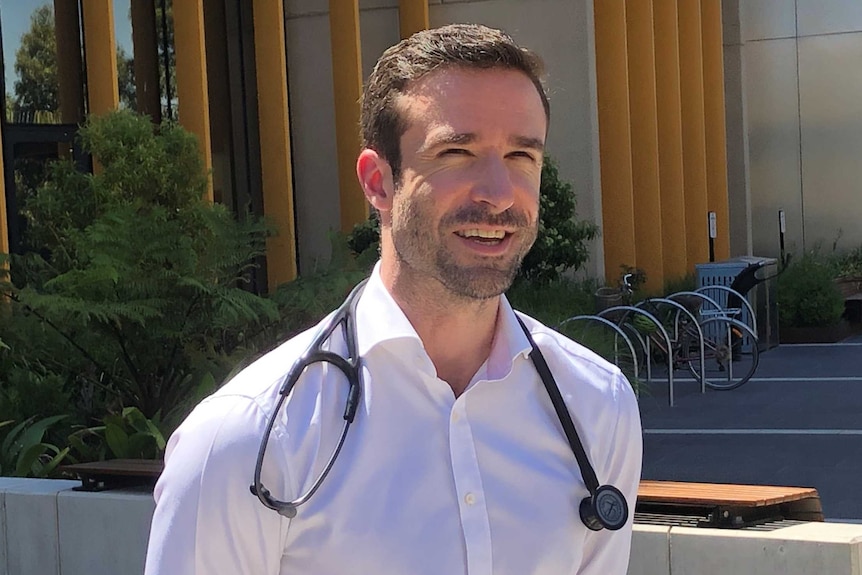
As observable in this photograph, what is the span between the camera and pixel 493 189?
1.90 meters

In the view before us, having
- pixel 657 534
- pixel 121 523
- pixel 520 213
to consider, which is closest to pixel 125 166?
pixel 121 523

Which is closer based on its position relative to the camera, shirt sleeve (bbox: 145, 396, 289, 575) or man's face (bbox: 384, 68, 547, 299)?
shirt sleeve (bbox: 145, 396, 289, 575)

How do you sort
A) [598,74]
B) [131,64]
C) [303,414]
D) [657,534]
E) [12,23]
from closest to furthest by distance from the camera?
[303,414] → [657,534] → [12,23] → [131,64] → [598,74]

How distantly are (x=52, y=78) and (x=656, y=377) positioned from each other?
721 centimetres

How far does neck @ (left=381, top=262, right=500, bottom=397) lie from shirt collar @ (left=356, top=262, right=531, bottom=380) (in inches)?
0.8

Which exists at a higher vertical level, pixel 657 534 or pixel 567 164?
pixel 567 164

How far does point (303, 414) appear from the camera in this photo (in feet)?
6.07

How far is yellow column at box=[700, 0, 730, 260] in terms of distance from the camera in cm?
2175

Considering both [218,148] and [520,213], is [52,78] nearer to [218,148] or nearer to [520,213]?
[218,148]

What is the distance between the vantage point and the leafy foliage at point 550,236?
12438mm

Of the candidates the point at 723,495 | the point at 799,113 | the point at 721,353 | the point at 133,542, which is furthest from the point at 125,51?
the point at 799,113

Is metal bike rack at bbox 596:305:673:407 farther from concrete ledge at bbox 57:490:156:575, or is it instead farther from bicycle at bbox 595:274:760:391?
concrete ledge at bbox 57:490:156:575

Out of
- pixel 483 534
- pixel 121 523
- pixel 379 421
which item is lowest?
pixel 121 523

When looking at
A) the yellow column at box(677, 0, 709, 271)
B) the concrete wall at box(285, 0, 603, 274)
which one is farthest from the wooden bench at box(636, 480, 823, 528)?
the yellow column at box(677, 0, 709, 271)
